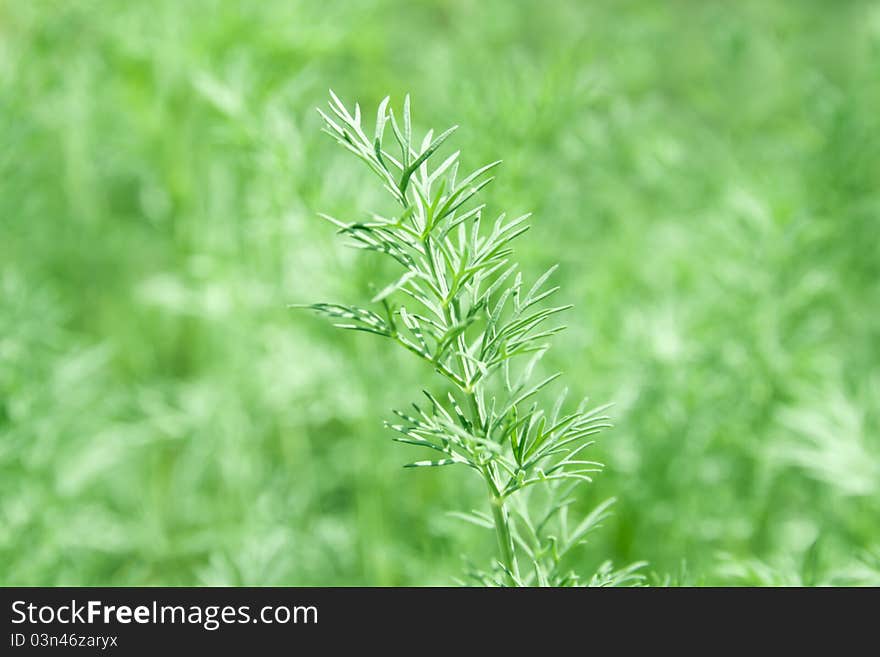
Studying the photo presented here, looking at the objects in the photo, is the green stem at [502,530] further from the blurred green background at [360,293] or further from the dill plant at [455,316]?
the blurred green background at [360,293]

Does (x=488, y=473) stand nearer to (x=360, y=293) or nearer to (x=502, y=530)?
(x=502, y=530)

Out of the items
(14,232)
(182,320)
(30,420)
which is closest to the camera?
(30,420)

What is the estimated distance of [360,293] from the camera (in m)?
0.73

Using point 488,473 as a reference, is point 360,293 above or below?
above

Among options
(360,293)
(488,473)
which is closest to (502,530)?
(488,473)

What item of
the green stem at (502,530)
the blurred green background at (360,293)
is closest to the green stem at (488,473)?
the green stem at (502,530)

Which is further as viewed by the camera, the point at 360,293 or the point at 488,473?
the point at 360,293

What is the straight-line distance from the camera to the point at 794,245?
75 centimetres

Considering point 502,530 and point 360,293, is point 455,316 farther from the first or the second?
point 360,293


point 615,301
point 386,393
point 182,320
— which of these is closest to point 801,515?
point 615,301
